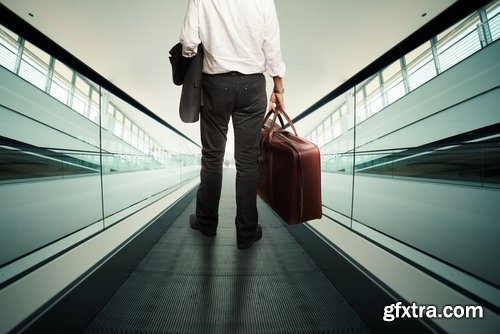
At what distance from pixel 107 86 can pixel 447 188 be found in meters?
→ 5.32

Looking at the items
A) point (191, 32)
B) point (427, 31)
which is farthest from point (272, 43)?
point (427, 31)

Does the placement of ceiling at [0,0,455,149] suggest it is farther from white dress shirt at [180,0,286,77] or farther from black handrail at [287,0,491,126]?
black handrail at [287,0,491,126]

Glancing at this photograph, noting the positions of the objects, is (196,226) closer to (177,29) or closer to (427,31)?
(427,31)

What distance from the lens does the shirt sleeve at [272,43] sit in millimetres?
1032

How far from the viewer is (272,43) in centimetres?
105

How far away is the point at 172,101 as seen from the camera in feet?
35.6

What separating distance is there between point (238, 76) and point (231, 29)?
0.23 m

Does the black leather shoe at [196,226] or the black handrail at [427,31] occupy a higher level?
the black handrail at [427,31]

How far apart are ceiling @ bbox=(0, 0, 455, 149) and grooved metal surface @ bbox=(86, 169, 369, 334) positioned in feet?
16.9

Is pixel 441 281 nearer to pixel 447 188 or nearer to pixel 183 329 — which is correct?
pixel 183 329

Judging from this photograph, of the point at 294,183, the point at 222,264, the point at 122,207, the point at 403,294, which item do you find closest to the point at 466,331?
the point at 403,294

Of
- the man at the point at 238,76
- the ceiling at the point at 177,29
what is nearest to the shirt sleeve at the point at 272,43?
the man at the point at 238,76

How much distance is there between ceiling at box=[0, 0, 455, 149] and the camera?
4.77 meters

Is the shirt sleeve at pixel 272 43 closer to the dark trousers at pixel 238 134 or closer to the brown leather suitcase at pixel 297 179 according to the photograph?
the dark trousers at pixel 238 134
